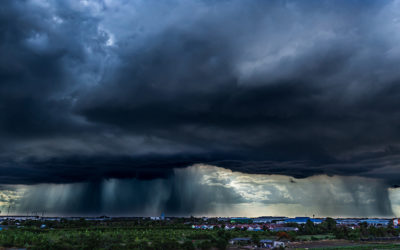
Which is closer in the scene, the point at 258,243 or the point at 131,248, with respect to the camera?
the point at 131,248

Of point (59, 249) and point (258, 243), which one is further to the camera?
point (258, 243)

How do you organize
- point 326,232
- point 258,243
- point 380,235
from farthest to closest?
point 326,232 < point 380,235 < point 258,243

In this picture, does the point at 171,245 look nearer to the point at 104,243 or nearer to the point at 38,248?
the point at 104,243

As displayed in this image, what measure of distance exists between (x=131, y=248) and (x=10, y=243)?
157 feet

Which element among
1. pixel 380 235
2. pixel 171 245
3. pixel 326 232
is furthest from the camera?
pixel 326 232

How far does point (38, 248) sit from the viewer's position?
9175 cm

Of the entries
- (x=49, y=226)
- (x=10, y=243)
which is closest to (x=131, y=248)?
(x=10, y=243)

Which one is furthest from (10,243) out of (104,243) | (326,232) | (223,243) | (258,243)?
(326,232)

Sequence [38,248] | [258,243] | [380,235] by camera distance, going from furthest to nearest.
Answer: [380,235] < [258,243] < [38,248]

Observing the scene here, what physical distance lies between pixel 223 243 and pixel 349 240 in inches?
3241

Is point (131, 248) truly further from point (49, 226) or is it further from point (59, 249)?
point (49, 226)

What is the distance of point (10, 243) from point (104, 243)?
34.3 m

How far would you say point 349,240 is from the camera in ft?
498

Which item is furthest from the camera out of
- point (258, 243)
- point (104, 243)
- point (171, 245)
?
point (258, 243)
